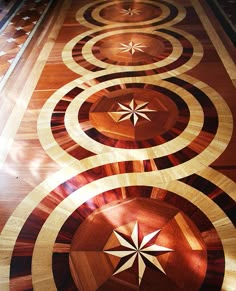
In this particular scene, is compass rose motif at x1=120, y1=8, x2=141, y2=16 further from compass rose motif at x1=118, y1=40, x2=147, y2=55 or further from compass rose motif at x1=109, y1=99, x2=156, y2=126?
compass rose motif at x1=109, y1=99, x2=156, y2=126

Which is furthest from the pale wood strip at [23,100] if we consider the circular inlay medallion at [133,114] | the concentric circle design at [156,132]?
the circular inlay medallion at [133,114]

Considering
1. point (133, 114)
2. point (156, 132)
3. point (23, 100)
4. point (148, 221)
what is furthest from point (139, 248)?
point (23, 100)

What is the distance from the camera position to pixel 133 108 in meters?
1.96

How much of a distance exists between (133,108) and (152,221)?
78cm

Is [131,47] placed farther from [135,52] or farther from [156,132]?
[156,132]

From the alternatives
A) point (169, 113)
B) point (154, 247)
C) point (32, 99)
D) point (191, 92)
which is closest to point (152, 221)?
point (154, 247)

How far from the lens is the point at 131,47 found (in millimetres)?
2541

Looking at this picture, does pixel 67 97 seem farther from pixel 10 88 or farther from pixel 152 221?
pixel 152 221

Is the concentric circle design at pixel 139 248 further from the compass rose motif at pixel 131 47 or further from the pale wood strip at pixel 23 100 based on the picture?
the compass rose motif at pixel 131 47

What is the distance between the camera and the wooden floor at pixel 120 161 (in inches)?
49.0

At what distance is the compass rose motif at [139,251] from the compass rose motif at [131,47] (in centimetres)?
152

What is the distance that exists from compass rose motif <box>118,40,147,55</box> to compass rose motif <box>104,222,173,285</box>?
1523 mm

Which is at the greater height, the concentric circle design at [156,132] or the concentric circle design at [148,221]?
the concentric circle design at [156,132]

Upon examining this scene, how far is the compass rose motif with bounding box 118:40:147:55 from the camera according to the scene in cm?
250
